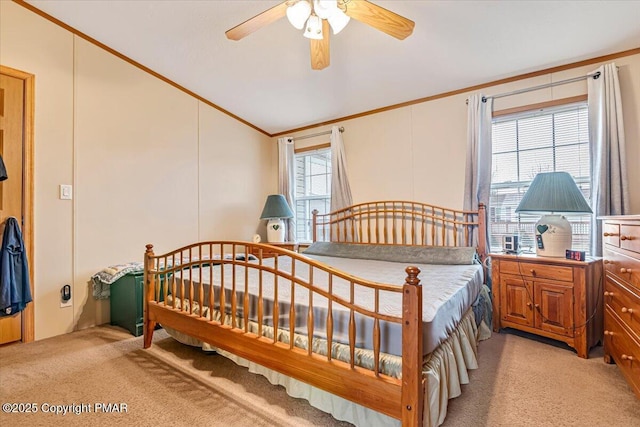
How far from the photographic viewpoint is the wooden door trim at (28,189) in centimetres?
254

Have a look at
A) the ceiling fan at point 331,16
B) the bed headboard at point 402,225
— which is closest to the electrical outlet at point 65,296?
the bed headboard at point 402,225

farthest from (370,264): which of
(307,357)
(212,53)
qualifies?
(212,53)

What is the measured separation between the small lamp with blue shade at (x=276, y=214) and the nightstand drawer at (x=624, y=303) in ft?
10.3

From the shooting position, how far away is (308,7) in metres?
1.69

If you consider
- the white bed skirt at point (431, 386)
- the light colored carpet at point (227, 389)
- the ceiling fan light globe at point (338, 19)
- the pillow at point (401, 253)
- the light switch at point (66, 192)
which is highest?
the ceiling fan light globe at point (338, 19)

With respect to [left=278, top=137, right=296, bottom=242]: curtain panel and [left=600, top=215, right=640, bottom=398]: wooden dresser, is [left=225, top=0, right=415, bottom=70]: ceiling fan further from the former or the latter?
[left=278, top=137, right=296, bottom=242]: curtain panel

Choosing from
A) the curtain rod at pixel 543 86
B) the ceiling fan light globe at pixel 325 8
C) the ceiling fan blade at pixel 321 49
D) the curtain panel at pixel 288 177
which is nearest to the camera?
the ceiling fan light globe at pixel 325 8

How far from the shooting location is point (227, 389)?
5.93 ft

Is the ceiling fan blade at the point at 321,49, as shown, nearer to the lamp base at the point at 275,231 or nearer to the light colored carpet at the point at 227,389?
the light colored carpet at the point at 227,389

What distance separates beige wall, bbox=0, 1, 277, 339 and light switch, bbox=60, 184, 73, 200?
1.5 inches

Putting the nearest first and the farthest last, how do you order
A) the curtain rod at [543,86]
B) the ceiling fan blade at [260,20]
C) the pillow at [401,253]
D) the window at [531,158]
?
the ceiling fan blade at [260,20] < the curtain rod at [543,86] < the window at [531,158] < the pillow at [401,253]

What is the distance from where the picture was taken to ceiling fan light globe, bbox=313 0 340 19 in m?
1.65

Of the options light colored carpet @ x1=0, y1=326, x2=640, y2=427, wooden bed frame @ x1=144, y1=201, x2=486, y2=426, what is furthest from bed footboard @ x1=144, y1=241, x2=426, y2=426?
light colored carpet @ x1=0, y1=326, x2=640, y2=427

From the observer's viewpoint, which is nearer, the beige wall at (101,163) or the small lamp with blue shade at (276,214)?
the beige wall at (101,163)
